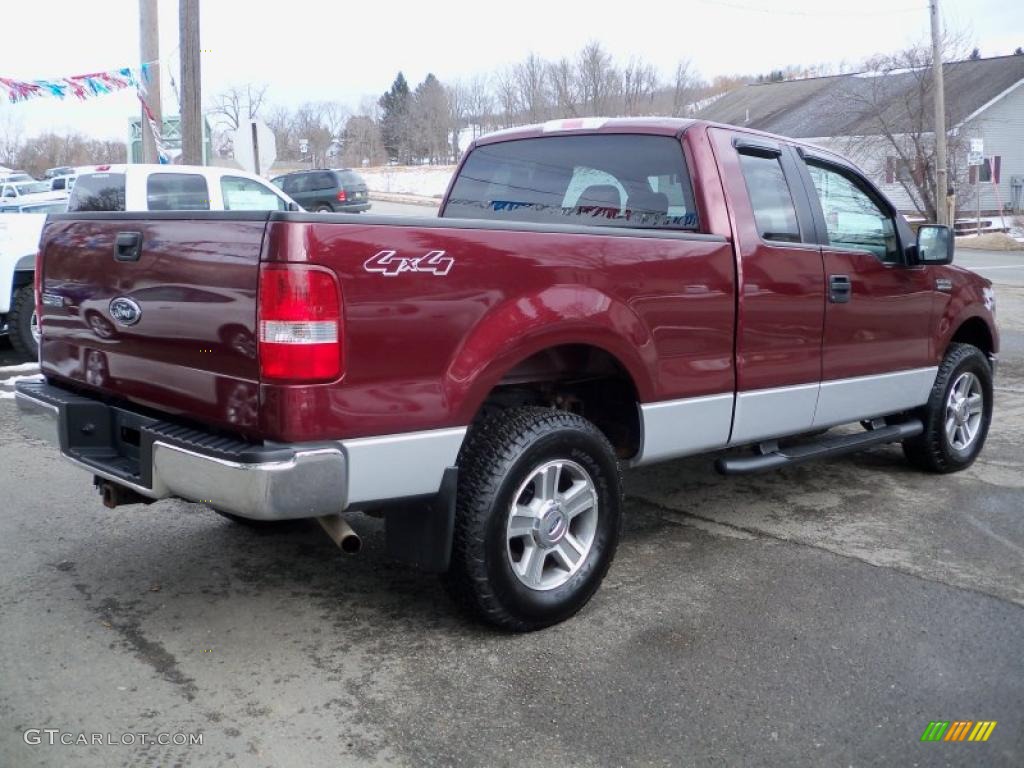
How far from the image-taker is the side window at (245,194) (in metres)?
11.6

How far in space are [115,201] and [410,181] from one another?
1845 inches

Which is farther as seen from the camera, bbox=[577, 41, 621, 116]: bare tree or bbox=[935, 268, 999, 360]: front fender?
bbox=[577, 41, 621, 116]: bare tree

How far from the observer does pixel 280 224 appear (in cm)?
309

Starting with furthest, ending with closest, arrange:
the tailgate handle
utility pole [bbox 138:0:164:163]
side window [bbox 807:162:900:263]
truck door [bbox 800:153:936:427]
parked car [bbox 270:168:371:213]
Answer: parked car [bbox 270:168:371:213] → utility pole [bbox 138:0:164:163] → side window [bbox 807:162:900:263] → truck door [bbox 800:153:936:427] → the tailgate handle

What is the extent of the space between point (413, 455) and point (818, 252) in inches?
101

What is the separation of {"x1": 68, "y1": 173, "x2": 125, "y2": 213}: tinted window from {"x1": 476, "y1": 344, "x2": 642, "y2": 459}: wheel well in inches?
308

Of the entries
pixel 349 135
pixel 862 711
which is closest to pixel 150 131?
pixel 862 711

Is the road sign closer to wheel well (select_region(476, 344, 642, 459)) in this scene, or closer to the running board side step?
the running board side step

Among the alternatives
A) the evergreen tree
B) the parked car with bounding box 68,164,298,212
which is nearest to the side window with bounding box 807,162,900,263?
the parked car with bounding box 68,164,298,212

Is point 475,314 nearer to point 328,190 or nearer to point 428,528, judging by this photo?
point 428,528

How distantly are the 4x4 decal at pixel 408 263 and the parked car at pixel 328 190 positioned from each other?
81.8 ft

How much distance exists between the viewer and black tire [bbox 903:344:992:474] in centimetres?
605

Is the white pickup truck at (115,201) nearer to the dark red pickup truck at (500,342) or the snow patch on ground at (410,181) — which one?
the dark red pickup truck at (500,342)

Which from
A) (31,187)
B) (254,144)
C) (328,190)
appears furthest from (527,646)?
(31,187)
